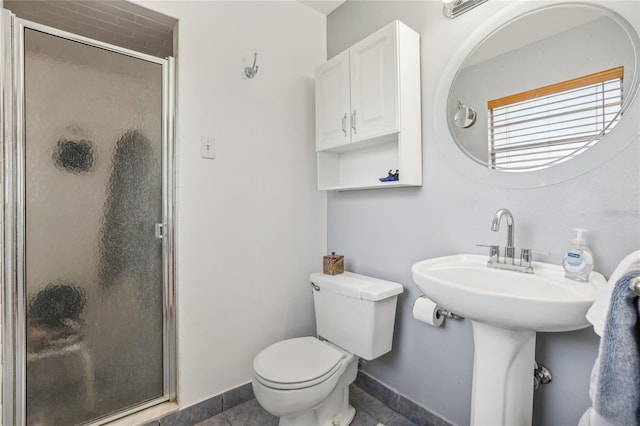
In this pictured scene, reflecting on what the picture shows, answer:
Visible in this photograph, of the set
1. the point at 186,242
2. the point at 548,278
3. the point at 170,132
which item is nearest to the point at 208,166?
the point at 170,132

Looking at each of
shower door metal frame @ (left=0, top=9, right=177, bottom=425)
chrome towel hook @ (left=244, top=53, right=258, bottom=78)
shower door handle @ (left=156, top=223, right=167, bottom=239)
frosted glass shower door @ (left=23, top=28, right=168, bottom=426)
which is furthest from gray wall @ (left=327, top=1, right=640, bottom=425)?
shower door metal frame @ (left=0, top=9, right=177, bottom=425)

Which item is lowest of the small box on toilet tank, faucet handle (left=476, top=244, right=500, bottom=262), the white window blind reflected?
the small box on toilet tank

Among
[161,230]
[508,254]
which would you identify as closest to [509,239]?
[508,254]

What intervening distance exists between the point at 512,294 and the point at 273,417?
→ 4.39 feet

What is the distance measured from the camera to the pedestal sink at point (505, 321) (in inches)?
31.4

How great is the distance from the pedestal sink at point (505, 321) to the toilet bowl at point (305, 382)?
0.58 m

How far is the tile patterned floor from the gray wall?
0.14m

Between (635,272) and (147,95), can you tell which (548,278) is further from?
(147,95)

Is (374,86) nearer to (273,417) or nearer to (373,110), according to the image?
(373,110)

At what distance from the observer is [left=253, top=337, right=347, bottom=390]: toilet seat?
1224 mm

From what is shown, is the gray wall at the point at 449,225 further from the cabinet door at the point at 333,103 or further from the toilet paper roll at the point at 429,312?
the cabinet door at the point at 333,103

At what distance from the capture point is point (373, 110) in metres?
1.47

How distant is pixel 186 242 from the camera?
146cm

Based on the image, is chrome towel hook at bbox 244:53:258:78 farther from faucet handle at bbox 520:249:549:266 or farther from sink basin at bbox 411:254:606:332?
faucet handle at bbox 520:249:549:266
